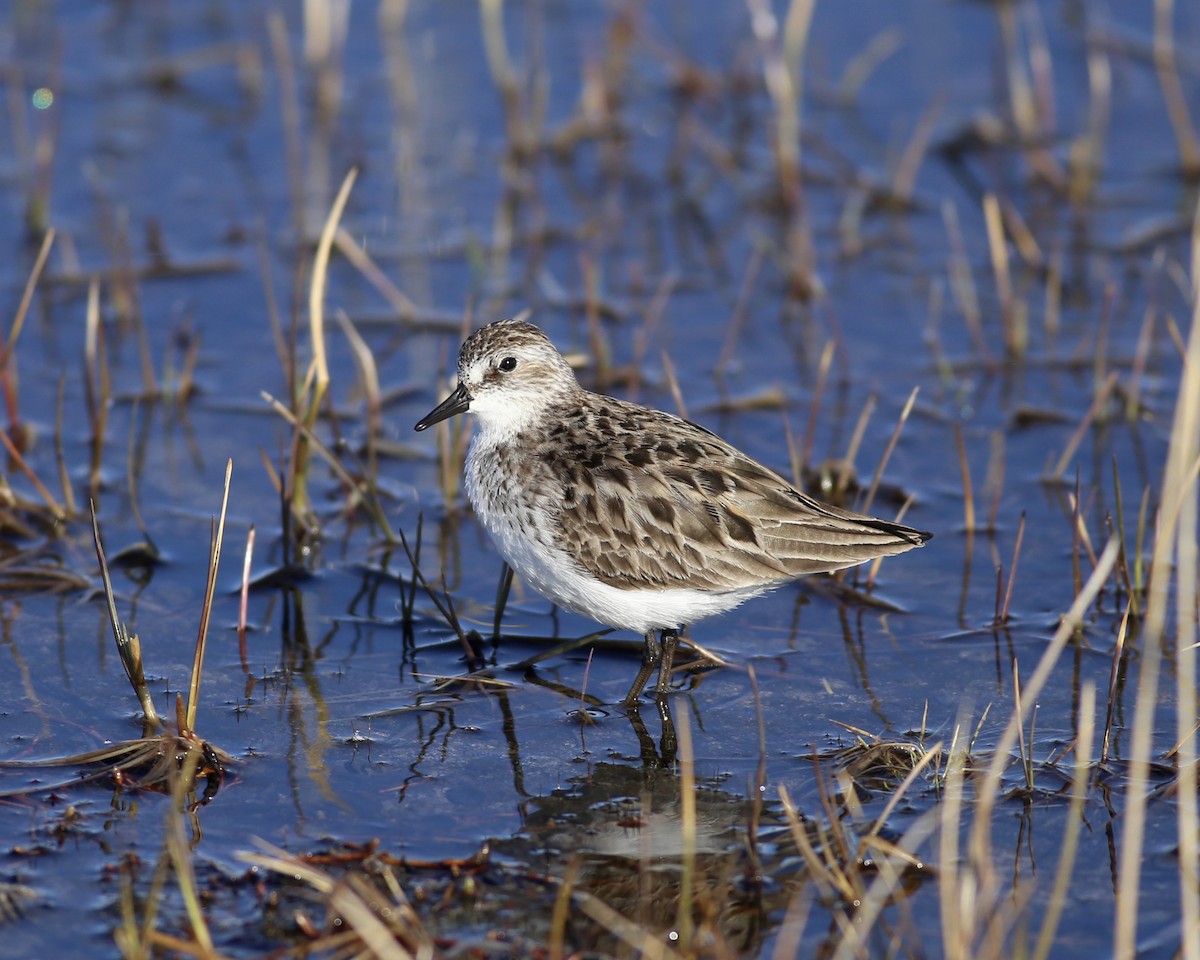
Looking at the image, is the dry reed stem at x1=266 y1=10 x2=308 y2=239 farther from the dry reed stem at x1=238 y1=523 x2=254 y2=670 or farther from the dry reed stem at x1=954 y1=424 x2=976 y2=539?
the dry reed stem at x1=954 y1=424 x2=976 y2=539

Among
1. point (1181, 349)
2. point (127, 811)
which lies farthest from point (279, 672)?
point (1181, 349)

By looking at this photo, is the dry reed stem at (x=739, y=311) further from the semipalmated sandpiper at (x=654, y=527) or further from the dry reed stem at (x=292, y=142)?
the dry reed stem at (x=292, y=142)

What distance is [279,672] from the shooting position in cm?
686

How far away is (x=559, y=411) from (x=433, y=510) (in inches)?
55.6

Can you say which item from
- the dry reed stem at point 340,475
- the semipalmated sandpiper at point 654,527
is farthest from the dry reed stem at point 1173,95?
the dry reed stem at point 340,475

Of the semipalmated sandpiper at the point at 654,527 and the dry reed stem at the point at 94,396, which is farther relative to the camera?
the dry reed stem at the point at 94,396

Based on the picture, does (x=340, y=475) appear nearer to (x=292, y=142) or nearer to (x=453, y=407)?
(x=453, y=407)

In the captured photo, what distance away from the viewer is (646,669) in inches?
269

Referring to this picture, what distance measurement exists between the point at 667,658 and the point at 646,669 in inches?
4.2

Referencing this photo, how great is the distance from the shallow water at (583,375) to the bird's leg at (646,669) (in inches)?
4.6

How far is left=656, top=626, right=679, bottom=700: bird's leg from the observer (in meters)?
6.78

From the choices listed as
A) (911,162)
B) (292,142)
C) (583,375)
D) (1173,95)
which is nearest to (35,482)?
(583,375)

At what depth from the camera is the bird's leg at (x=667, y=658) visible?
22.2 feet

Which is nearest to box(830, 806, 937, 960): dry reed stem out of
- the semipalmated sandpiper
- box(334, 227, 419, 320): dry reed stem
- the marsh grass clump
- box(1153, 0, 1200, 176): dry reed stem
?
the semipalmated sandpiper
